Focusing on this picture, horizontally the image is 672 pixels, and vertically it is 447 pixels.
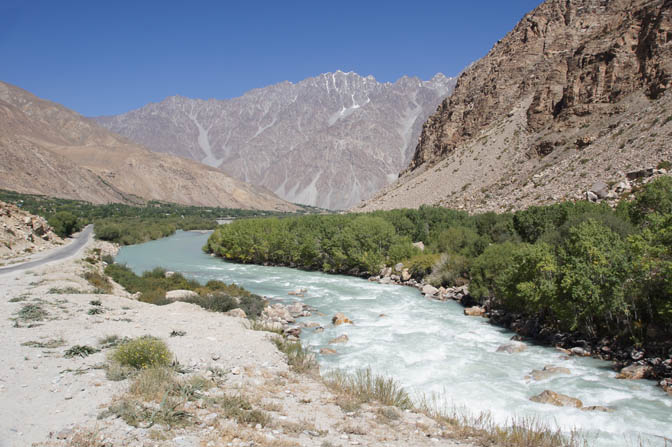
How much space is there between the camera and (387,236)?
41812 mm

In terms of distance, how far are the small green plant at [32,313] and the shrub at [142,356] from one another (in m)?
7.06

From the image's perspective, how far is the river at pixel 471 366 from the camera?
11.8 meters

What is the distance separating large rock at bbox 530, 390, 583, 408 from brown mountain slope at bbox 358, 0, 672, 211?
95.2 ft

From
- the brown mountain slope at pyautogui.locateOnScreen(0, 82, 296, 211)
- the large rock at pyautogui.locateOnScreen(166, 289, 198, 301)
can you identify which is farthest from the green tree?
the brown mountain slope at pyautogui.locateOnScreen(0, 82, 296, 211)

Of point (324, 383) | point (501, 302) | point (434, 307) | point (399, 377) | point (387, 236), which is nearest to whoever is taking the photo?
point (324, 383)

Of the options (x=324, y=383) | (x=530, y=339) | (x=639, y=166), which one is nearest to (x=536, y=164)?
(x=639, y=166)

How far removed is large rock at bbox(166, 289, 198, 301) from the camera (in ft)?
83.4

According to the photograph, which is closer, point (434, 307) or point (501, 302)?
point (501, 302)

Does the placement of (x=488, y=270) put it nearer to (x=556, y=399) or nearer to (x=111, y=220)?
(x=556, y=399)

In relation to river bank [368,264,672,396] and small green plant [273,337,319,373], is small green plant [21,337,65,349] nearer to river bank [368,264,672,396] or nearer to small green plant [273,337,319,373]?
small green plant [273,337,319,373]

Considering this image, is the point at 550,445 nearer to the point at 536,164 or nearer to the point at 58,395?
the point at 58,395

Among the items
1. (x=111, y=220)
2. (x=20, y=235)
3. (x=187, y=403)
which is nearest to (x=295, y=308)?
(x=187, y=403)

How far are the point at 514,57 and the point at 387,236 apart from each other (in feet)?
169

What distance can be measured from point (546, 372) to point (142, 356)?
1276 cm
